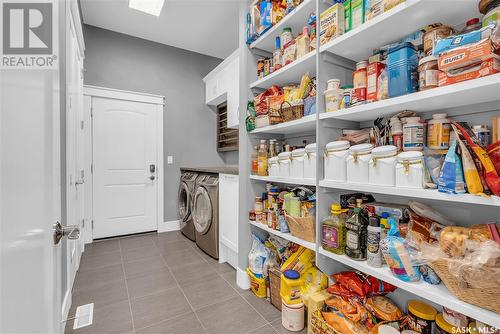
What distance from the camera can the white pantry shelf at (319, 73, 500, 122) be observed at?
2.83 ft

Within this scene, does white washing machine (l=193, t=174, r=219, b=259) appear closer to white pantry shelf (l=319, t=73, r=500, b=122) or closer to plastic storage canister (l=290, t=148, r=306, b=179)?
plastic storage canister (l=290, t=148, r=306, b=179)

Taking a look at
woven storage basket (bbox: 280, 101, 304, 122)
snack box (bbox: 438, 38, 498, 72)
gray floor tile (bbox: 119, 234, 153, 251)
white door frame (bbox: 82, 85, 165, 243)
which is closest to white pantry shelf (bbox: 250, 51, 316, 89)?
woven storage basket (bbox: 280, 101, 304, 122)

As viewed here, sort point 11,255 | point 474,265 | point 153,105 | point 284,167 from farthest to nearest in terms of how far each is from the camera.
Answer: point 153,105 < point 284,167 < point 474,265 < point 11,255

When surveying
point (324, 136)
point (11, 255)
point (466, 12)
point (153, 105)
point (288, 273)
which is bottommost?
point (288, 273)

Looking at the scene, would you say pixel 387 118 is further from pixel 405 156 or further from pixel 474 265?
pixel 474 265

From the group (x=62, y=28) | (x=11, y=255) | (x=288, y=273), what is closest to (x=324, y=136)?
(x=288, y=273)

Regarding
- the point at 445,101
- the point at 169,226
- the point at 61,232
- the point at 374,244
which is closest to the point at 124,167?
the point at 169,226

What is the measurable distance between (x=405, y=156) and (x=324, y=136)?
1.56ft

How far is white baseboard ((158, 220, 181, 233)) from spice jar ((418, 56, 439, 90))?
12.0ft

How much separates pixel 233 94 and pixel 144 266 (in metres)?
2.35

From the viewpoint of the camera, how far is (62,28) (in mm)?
1713

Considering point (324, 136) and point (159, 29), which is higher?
point (159, 29)

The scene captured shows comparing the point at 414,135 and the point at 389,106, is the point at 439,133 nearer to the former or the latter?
the point at 414,135

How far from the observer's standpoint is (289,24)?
1760 millimetres
